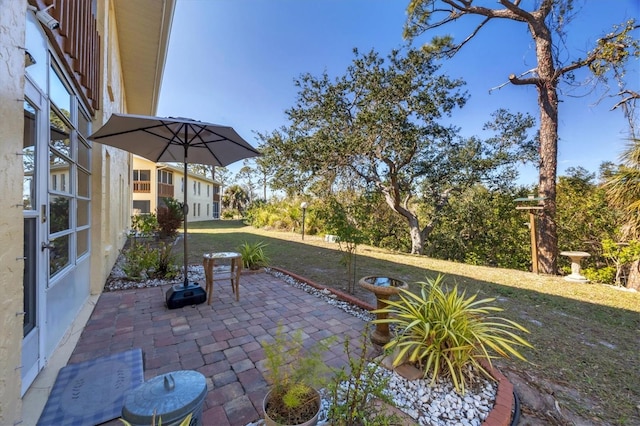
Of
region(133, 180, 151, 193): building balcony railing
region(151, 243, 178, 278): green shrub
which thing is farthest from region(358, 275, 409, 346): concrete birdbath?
region(133, 180, 151, 193): building balcony railing

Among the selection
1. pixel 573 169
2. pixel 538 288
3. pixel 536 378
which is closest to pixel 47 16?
pixel 536 378

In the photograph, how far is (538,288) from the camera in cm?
579

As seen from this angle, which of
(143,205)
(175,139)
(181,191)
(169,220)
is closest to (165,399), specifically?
(175,139)

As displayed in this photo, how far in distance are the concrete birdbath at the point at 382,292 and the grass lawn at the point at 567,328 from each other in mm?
1140

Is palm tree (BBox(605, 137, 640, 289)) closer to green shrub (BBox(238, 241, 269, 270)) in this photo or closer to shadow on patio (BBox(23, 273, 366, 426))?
shadow on patio (BBox(23, 273, 366, 426))

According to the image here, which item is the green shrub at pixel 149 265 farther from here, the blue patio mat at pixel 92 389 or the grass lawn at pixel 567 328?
the blue patio mat at pixel 92 389

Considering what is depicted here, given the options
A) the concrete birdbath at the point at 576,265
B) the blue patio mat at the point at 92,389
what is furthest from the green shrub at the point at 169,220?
the concrete birdbath at the point at 576,265

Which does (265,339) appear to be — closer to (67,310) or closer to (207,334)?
(207,334)

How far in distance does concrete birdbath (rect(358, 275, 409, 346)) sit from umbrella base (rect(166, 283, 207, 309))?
7.75 ft

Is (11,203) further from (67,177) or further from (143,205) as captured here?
(143,205)

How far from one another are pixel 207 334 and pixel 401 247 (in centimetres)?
1367

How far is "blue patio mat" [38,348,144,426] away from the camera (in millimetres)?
1729

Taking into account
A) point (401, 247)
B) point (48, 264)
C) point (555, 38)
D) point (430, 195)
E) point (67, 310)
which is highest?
point (555, 38)

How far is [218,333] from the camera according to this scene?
293cm
